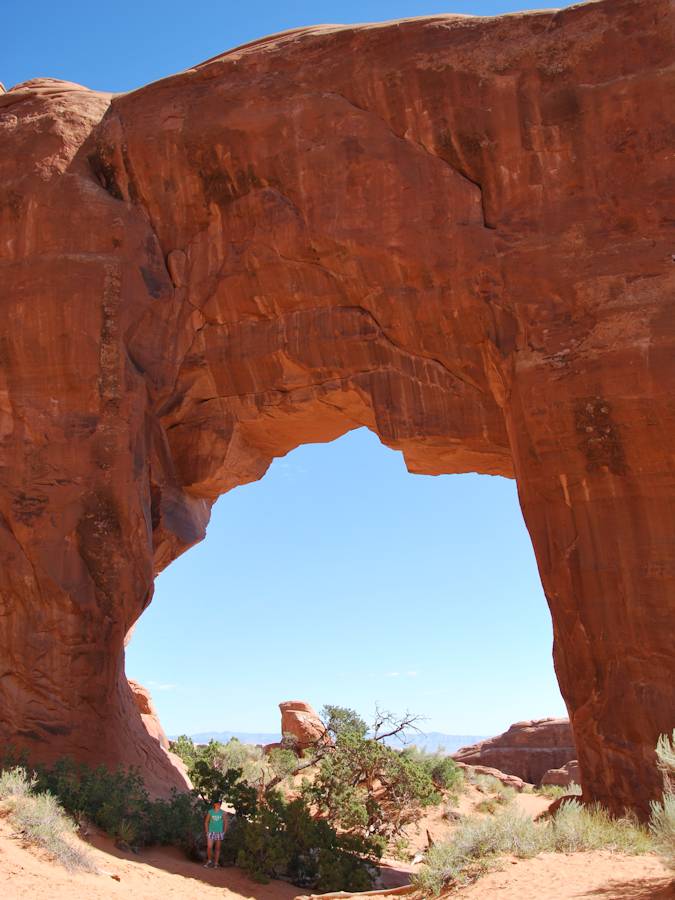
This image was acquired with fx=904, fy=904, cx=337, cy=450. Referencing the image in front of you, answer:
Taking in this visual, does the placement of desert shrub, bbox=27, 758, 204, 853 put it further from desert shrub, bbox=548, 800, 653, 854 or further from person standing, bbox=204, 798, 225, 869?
desert shrub, bbox=548, 800, 653, 854

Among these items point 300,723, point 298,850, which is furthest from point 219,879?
point 300,723

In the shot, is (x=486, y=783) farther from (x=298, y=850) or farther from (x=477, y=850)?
(x=477, y=850)

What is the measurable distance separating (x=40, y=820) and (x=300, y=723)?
17.9 m

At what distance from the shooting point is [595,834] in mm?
9625

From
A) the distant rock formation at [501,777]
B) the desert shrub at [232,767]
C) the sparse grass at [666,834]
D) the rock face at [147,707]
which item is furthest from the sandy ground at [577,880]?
the distant rock formation at [501,777]

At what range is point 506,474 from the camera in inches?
639

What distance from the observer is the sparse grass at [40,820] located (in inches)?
403

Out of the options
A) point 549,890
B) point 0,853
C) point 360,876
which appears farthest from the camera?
point 360,876

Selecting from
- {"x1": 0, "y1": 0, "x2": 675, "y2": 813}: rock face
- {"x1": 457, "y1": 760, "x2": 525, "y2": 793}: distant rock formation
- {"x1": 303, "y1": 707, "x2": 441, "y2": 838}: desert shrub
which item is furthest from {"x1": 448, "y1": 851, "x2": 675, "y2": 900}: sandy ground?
{"x1": 457, "y1": 760, "x2": 525, "y2": 793}: distant rock formation

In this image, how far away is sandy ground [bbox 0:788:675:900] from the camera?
814 centimetres

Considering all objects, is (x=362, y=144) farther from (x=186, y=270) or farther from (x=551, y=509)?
(x=551, y=509)

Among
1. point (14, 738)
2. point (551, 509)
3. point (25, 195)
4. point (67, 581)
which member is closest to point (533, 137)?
point (551, 509)

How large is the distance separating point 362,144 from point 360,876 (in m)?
11.2

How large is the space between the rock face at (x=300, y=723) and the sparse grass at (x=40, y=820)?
51.1ft
